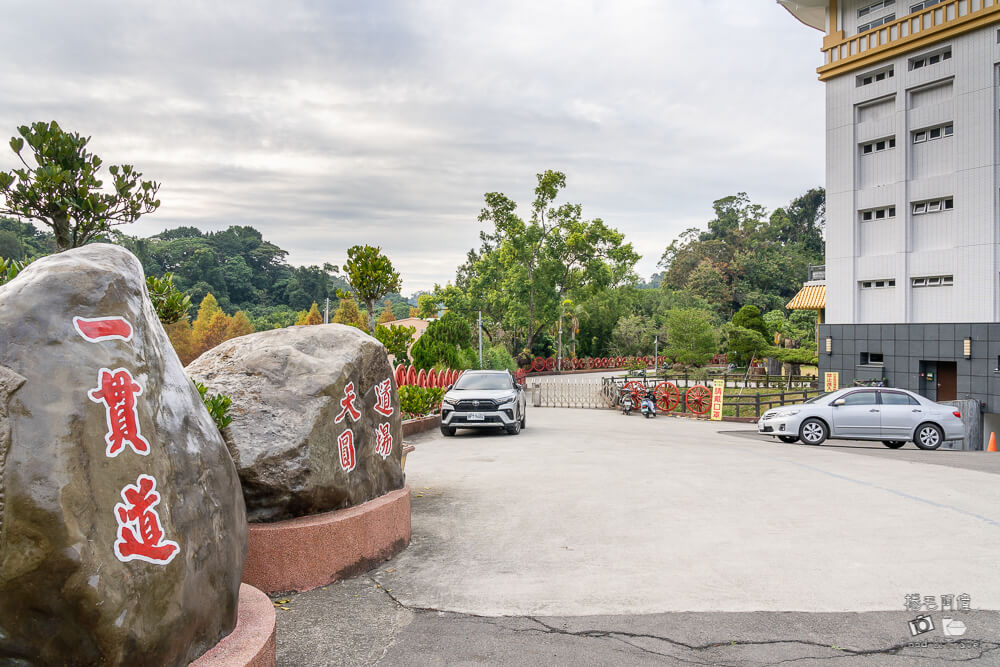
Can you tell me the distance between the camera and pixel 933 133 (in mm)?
24391

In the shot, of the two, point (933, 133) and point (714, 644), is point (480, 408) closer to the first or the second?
point (714, 644)

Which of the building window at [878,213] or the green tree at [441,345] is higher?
the building window at [878,213]

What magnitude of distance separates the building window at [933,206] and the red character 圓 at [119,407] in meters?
27.2

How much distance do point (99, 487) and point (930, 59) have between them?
95.2ft

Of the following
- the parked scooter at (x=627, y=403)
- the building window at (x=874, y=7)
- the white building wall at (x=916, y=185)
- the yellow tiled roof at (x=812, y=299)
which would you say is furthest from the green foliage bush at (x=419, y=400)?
the yellow tiled roof at (x=812, y=299)

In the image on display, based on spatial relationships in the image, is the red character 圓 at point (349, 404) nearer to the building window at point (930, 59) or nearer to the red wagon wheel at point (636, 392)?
the red wagon wheel at point (636, 392)

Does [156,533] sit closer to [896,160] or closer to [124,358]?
[124,358]

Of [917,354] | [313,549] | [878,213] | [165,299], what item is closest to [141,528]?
[313,549]

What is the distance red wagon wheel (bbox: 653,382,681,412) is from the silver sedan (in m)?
8.80

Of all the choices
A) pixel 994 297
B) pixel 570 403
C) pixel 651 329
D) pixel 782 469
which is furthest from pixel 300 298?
pixel 782 469

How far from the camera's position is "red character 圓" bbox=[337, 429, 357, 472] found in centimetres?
555

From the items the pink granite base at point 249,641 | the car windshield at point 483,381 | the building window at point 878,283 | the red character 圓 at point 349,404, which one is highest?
the building window at point 878,283

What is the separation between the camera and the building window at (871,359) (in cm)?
2603

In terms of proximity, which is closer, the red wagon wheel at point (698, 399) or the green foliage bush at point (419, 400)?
the green foliage bush at point (419, 400)
